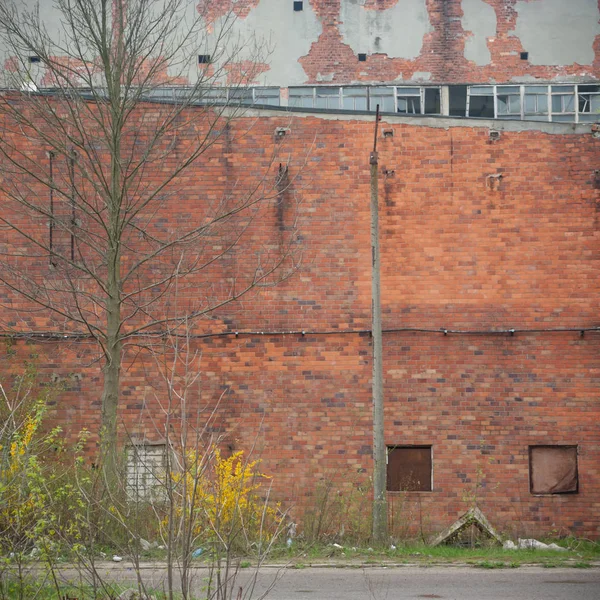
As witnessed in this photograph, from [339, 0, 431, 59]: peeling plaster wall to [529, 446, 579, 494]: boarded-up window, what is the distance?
16394 millimetres

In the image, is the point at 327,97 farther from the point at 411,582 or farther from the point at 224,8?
the point at 411,582

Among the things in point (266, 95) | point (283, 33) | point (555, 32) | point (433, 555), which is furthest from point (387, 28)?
point (433, 555)

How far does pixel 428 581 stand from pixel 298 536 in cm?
340

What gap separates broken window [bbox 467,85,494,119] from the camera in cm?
2762

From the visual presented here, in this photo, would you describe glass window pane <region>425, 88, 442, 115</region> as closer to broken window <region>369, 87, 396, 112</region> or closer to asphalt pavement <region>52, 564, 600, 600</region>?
broken window <region>369, 87, 396, 112</region>

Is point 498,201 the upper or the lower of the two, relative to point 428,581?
upper

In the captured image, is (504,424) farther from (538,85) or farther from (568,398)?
(538,85)

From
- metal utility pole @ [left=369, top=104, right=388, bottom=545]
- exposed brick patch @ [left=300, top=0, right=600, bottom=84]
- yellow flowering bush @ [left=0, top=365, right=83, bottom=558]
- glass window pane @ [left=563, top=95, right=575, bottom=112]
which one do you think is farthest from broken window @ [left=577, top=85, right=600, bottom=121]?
yellow flowering bush @ [left=0, top=365, right=83, bottom=558]

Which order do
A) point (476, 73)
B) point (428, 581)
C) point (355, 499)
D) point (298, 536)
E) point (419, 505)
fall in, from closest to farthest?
point (428, 581) → point (298, 536) → point (355, 499) → point (419, 505) → point (476, 73)

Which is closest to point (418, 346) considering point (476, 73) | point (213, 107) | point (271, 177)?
point (271, 177)

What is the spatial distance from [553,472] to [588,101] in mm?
16506

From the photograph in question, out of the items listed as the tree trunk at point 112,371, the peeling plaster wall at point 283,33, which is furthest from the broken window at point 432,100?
the tree trunk at point 112,371

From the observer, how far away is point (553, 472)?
1525 cm

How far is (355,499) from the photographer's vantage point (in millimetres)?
13820
